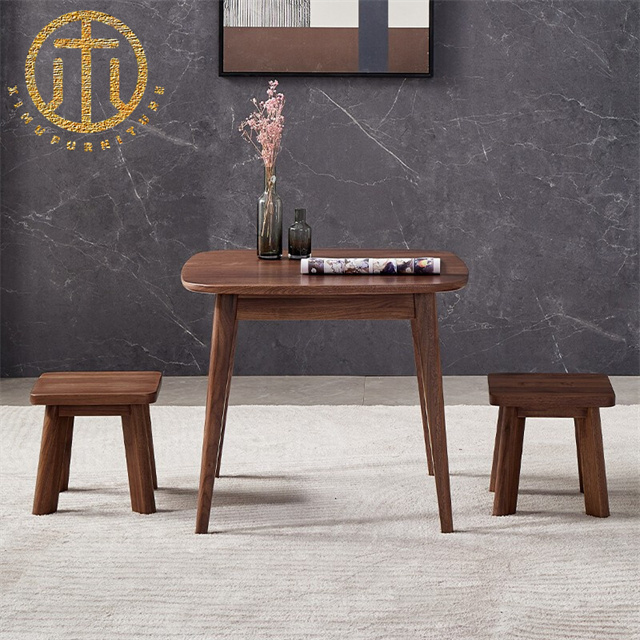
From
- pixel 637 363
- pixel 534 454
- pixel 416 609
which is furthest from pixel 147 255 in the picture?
pixel 416 609

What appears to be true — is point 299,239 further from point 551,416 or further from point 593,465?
point 593,465

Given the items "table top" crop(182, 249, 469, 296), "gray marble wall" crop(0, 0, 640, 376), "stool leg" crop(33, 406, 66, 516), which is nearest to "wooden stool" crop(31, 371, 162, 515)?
"stool leg" crop(33, 406, 66, 516)

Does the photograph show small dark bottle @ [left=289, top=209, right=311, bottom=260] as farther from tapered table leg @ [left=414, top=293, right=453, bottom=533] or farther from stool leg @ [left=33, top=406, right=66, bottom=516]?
stool leg @ [left=33, top=406, right=66, bottom=516]

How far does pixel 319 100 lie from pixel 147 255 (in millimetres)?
935

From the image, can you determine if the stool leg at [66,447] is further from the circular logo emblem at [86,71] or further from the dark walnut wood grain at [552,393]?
the circular logo emblem at [86,71]

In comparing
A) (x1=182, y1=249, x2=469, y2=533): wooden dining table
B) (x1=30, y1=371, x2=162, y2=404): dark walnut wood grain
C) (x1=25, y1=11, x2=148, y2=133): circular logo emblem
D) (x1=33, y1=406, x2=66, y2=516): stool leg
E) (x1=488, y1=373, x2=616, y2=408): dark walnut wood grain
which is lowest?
(x1=33, y1=406, x2=66, y2=516): stool leg

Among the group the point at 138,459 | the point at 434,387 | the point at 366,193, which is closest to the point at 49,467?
the point at 138,459

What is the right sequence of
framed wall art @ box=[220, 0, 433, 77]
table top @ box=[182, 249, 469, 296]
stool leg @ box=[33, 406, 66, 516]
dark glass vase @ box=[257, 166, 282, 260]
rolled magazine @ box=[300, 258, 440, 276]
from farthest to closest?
1. framed wall art @ box=[220, 0, 433, 77]
2. dark glass vase @ box=[257, 166, 282, 260]
3. stool leg @ box=[33, 406, 66, 516]
4. rolled magazine @ box=[300, 258, 440, 276]
5. table top @ box=[182, 249, 469, 296]

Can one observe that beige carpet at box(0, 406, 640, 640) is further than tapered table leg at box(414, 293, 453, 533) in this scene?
No

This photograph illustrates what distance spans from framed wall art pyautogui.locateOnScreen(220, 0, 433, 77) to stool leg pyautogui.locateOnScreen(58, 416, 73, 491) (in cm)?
185

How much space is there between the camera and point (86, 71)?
3.88m

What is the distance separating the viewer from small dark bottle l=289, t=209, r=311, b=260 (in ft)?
8.69

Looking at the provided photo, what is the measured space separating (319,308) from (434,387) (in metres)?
0.33

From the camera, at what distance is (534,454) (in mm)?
2967
